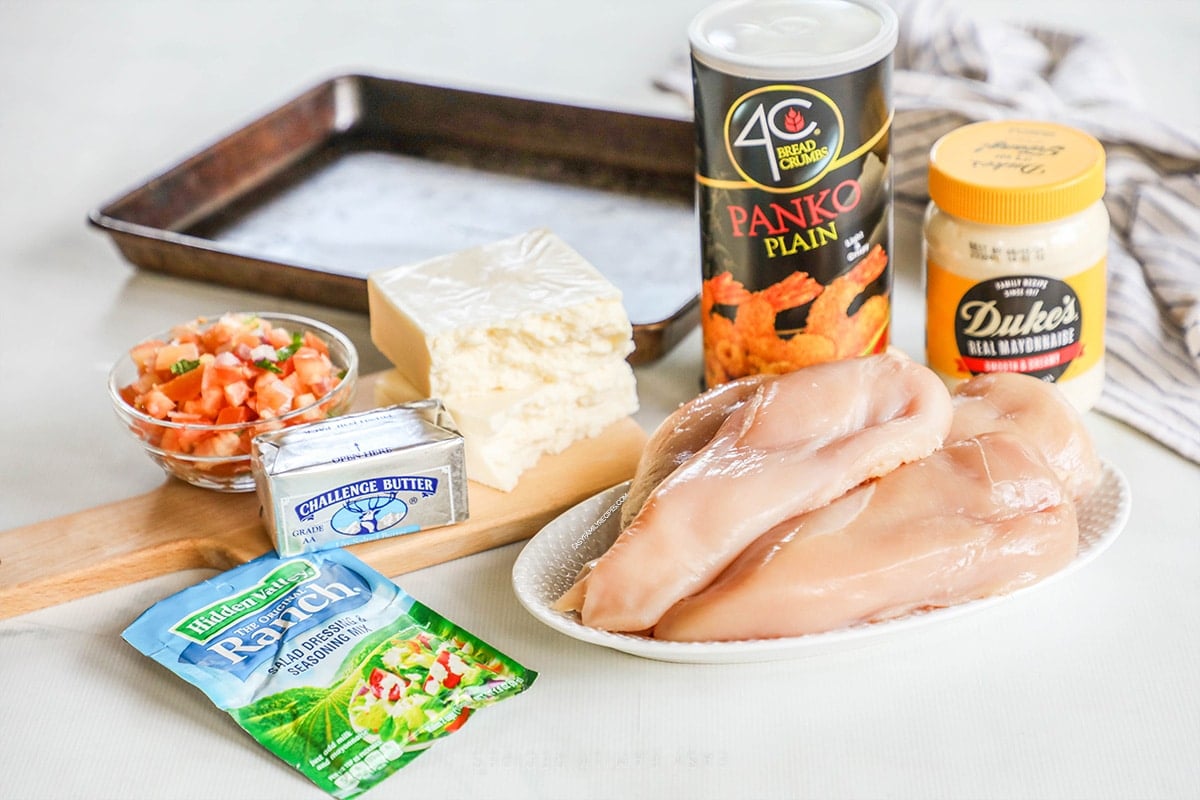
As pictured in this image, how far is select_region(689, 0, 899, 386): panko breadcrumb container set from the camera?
117 centimetres

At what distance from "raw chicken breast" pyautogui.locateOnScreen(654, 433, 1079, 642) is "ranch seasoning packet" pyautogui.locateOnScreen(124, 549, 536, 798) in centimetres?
A: 19

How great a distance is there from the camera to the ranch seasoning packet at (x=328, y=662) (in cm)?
99

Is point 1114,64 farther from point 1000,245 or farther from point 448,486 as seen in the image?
point 448,486

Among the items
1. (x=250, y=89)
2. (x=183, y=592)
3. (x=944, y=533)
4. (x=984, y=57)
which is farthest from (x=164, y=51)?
(x=944, y=533)

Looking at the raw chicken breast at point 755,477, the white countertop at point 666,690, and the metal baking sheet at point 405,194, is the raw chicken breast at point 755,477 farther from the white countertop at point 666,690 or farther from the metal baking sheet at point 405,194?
the metal baking sheet at point 405,194

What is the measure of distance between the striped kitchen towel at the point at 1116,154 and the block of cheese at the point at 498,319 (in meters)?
0.56

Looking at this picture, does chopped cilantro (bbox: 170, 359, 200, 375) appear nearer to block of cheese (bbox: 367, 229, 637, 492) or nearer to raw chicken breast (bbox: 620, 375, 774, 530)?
block of cheese (bbox: 367, 229, 637, 492)

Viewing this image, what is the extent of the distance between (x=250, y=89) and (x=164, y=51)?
33 cm

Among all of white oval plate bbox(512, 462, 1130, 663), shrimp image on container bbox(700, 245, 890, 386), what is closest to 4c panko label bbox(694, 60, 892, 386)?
shrimp image on container bbox(700, 245, 890, 386)

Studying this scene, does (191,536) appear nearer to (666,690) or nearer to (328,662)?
(328,662)

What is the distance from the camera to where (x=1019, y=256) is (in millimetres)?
1236

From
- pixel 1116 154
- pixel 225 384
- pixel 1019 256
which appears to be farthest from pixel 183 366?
pixel 1116 154

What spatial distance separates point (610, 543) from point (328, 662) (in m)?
0.27

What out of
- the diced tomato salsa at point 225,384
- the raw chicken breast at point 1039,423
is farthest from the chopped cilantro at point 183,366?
the raw chicken breast at point 1039,423
